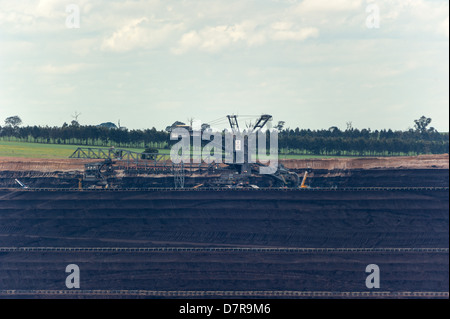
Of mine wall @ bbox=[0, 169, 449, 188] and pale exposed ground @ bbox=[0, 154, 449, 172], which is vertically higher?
pale exposed ground @ bbox=[0, 154, 449, 172]

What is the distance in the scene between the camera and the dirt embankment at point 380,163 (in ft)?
183

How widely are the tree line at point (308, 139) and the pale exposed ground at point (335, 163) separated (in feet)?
63.0

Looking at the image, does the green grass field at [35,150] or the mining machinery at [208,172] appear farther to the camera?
the green grass field at [35,150]

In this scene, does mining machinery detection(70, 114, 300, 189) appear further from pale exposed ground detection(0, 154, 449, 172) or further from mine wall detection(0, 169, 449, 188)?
pale exposed ground detection(0, 154, 449, 172)

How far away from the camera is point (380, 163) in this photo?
195 ft

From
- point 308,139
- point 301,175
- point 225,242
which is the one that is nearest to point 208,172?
point 301,175

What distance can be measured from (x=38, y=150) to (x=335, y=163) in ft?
157

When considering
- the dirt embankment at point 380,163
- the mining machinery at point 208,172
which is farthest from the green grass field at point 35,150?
the dirt embankment at point 380,163

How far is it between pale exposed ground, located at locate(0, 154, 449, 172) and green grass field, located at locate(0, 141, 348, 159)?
14472 mm

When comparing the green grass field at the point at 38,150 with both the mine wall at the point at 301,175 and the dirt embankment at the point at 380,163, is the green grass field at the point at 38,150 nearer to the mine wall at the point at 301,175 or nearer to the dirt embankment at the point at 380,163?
the dirt embankment at the point at 380,163

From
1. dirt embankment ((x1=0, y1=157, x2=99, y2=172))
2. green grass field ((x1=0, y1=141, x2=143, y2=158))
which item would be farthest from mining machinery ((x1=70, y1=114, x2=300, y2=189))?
green grass field ((x1=0, y1=141, x2=143, y2=158))

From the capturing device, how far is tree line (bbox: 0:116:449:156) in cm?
8400

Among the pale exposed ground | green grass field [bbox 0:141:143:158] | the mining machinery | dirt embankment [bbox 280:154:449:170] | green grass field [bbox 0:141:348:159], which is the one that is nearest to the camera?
the mining machinery

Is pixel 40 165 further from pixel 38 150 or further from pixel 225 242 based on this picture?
pixel 225 242
